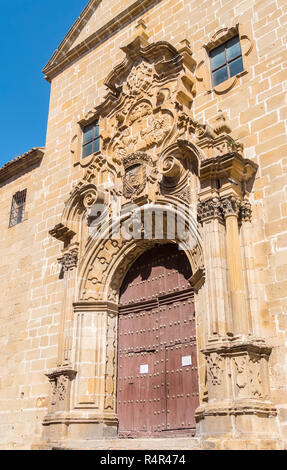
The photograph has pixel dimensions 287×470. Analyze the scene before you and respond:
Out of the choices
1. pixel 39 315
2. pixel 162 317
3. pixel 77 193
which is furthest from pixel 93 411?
pixel 77 193

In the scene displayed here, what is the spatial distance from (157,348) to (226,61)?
5.02 meters

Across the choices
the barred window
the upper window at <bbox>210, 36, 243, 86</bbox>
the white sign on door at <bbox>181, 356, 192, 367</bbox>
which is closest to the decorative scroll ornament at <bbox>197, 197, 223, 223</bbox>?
the white sign on door at <bbox>181, 356, 192, 367</bbox>

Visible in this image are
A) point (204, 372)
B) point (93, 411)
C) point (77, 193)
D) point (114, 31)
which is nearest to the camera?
point (204, 372)

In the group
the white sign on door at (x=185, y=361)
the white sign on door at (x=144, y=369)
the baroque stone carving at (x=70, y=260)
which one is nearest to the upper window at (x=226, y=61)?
the baroque stone carving at (x=70, y=260)

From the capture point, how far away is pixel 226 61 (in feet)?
27.5

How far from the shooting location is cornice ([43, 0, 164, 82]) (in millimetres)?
10703

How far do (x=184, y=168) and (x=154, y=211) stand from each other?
88cm

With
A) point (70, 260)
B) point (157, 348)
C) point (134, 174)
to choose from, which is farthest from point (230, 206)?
point (70, 260)

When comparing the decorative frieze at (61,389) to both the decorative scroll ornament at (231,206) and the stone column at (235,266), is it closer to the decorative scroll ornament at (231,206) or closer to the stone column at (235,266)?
the stone column at (235,266)

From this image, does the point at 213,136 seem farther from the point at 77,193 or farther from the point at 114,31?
the point at 114,31

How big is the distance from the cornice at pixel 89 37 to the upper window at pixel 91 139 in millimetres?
2373

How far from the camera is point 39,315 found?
973cm

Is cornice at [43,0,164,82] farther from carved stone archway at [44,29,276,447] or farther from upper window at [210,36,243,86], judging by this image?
upper window at [210,36,243,86]
